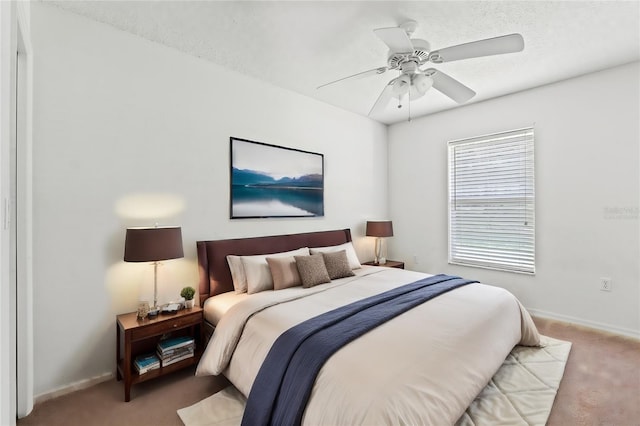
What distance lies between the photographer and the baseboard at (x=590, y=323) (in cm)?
301

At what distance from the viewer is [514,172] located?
377 centimetres

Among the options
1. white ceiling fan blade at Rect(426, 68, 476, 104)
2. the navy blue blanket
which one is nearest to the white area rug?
the navy blue blanket

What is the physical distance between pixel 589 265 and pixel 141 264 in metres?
4.41

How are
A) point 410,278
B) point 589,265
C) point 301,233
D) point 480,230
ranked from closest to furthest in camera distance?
point 410,278, point 589,265, point 301,233, point 480,230

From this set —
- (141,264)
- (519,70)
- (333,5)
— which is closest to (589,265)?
(519,70)

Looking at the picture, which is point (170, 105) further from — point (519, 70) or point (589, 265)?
point (589, 265)

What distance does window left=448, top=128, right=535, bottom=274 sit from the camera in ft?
12.1

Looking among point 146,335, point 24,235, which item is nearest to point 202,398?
point 146,335

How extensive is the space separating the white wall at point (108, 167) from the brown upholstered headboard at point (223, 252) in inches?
5.2

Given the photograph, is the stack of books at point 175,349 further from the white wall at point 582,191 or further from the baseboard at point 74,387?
the white wall at point 582,191

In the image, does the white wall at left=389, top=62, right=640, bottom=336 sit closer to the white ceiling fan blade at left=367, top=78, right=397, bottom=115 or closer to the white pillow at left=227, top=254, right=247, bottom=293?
the white ceiling fan blade at left=367, top=78, right=397, bottom=115

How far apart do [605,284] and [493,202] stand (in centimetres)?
138

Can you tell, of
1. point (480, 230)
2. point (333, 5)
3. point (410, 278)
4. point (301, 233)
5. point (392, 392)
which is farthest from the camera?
point (480, 230)

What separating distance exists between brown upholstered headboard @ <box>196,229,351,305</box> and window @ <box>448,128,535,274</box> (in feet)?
7.61
